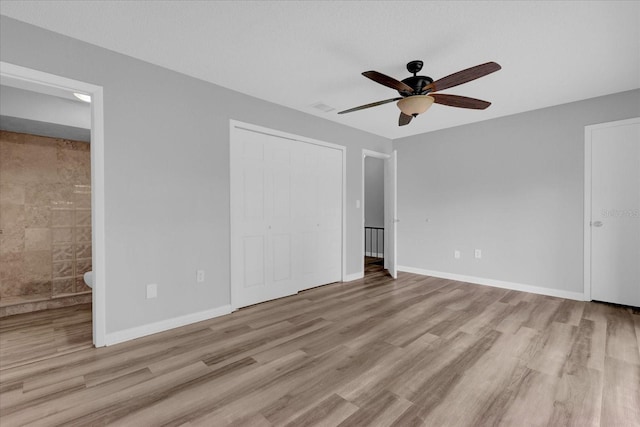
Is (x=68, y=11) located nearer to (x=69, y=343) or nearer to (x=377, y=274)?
(x=69, y=343)

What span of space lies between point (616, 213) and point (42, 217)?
23.2ft

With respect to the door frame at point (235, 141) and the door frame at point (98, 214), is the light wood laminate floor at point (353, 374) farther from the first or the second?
the door frame at point (235, 141)

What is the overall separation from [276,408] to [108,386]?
115cm

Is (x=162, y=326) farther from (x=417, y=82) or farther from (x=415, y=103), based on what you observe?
(x=417, y=82)

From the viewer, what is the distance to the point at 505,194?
4.40 metres

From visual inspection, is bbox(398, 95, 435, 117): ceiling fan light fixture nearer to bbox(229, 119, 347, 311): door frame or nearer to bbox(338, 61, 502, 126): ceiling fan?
bbox(338, 61, 502, 126): ceiling fan

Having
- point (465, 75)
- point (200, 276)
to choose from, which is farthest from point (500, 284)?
point (200, 276)

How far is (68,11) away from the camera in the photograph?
2084 millimetres

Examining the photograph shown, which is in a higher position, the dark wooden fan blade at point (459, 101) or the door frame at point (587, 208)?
the dark wooden fan blade at point (459, 101)

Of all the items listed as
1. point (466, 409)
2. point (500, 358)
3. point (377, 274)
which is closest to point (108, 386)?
point (466, 409)

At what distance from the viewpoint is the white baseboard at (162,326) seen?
2578mm

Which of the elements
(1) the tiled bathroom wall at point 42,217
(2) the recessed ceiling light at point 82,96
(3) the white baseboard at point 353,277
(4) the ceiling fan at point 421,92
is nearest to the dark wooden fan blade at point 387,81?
(4) the ceiling fan at point 421,92

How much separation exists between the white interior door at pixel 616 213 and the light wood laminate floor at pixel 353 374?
401 millimetres

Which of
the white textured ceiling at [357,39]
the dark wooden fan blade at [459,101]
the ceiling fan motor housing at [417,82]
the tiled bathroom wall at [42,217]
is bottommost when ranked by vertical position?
the tiled bathroom wall at [42,217]
